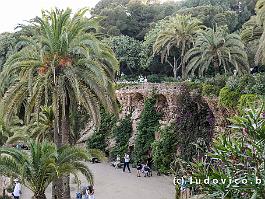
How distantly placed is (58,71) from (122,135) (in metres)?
18.0

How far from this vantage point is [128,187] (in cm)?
2328

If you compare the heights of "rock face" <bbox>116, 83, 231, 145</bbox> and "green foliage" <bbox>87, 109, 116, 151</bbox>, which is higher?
"rock face" <bbox>116, 83, 231, 145</bbox>

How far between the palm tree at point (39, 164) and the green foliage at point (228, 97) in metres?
8.48

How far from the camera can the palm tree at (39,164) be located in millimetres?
12961

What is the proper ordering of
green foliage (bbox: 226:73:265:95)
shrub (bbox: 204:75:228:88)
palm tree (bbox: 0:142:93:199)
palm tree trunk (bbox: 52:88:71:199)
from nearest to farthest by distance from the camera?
palm tree (bbox: 0:142:93:199) → palm tree trunk (bbox: 52:88:71:199) → green foliage (bbox: 226:73:265:95) → shrub (bbox: 204:75:228:88)

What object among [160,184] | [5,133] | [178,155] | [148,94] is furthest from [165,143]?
[5,133]

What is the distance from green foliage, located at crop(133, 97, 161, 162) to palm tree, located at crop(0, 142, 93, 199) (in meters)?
15.0

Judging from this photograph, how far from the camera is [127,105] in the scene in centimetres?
3269

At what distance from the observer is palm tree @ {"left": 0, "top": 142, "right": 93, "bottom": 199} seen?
42.5 feet

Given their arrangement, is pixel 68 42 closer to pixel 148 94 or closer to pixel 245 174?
pixel 245 174

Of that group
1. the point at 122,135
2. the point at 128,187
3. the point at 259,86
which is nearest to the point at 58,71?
the point at 259,86

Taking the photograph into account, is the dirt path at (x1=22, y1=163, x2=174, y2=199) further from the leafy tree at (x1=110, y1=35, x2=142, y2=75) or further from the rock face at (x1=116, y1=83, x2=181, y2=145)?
the leafy tree at (x1=110, y1=35, x2=142, y2=75)

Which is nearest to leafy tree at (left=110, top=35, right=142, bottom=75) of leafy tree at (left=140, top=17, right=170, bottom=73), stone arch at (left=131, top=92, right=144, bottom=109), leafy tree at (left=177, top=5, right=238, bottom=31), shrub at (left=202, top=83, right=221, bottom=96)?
leafy tree at (left=140, top=17, right=170, bottom=73)

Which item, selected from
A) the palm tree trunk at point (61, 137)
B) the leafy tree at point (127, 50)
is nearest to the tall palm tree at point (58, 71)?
the palm tree trunk at point (61, 137)
